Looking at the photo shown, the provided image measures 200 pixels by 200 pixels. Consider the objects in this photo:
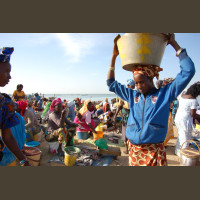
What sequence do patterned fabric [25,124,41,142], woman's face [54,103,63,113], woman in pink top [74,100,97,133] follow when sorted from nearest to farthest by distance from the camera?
woman's face [54,103,63,113] < patterned fabric [25,124,41,142] < woman in pink top [74,100,97,133]

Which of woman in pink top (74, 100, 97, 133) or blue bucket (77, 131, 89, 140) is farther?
blue bucket (77, 131, 89, 140)

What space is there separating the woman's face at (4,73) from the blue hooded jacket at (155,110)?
1.55 m

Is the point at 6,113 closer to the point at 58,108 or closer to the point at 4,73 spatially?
the point at 4,73

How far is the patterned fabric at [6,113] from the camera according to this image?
1560 millimetres

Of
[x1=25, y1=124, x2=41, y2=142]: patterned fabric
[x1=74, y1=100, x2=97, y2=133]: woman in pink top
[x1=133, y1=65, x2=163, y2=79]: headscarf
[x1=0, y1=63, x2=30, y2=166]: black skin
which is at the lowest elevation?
[x1=25, y1=124, x2=41, y2=142]: patterned fabric

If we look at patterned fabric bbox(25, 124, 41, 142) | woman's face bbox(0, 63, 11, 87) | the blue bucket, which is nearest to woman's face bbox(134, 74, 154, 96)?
woman's face bbox(0, 63, 11, 87)

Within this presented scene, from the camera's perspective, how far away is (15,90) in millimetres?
6938

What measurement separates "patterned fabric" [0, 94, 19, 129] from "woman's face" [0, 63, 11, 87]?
184 millimetres

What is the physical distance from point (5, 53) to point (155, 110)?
5.92ft

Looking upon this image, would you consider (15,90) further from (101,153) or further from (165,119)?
(165,119)

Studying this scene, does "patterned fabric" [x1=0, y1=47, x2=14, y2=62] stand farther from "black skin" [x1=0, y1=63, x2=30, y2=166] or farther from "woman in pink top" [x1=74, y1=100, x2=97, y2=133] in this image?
"woman in pink top" [x1=74, y1=100, x2=97, y2=133]

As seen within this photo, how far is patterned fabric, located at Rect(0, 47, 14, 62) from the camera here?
148 cm

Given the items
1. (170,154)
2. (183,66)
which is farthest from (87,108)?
(183,66)

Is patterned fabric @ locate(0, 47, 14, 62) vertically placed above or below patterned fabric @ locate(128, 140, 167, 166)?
above
